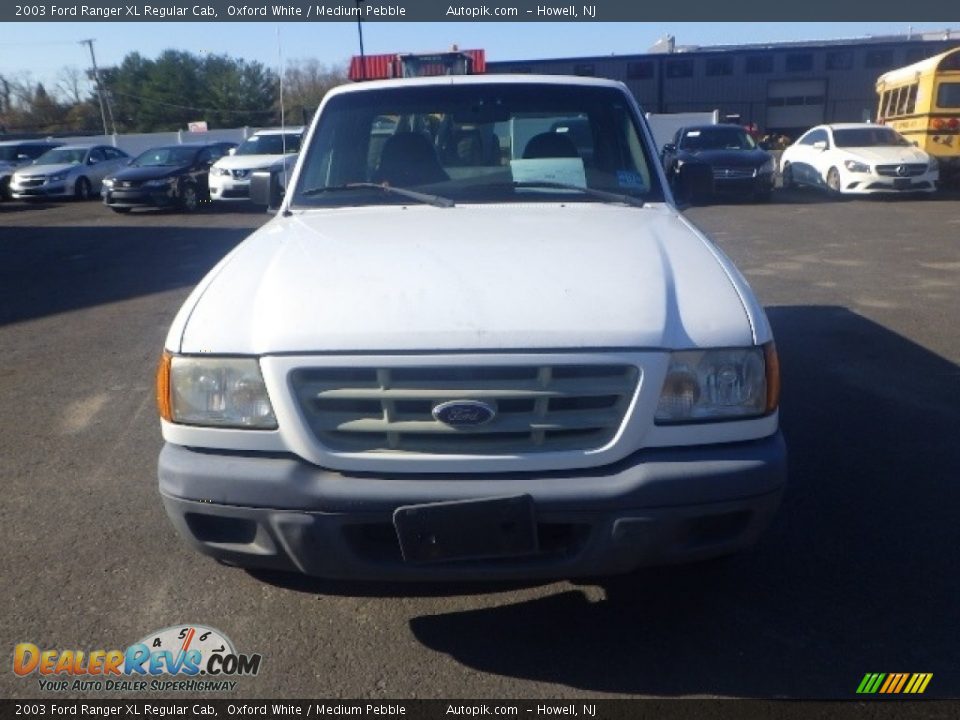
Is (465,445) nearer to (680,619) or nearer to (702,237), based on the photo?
(680,619)

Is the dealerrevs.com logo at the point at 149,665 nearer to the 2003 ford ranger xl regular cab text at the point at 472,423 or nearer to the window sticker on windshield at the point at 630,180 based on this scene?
the 2003 ford ranger xl regular cab text at the point at 472,423

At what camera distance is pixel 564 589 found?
334 centimetres

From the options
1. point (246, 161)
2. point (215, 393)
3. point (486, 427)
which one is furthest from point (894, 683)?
point (246, 161)

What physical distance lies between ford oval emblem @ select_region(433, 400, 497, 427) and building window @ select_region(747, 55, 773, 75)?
55.8 metres

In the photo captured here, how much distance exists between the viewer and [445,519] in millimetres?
2570

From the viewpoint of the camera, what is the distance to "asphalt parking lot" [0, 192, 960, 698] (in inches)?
114

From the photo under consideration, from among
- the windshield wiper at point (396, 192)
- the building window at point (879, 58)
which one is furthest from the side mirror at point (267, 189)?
the building window at point (879, 58)

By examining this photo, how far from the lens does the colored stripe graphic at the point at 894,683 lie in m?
2.78

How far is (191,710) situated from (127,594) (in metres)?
0.75

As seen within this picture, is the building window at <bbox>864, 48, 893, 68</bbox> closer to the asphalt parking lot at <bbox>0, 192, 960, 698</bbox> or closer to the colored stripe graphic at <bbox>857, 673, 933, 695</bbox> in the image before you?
the asphalt parking lot at <bbox>0, 192, 960, 698</bbox>

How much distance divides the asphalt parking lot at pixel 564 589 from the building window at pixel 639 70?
4544 centimetres

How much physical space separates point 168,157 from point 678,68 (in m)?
38.3

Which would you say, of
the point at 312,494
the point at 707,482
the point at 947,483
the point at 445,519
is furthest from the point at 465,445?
the point at 947,483

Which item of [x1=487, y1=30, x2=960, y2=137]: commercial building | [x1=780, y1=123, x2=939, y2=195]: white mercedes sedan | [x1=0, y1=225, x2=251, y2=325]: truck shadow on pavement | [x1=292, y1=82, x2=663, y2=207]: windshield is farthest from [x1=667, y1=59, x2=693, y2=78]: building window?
[x1=292, y1=82, x2=663, y2=207]: windshield
